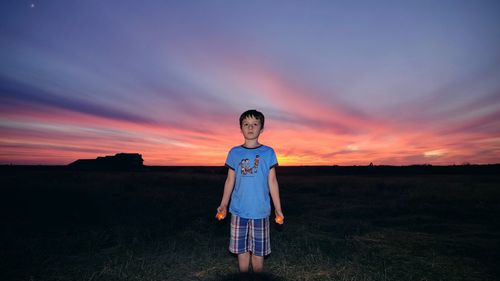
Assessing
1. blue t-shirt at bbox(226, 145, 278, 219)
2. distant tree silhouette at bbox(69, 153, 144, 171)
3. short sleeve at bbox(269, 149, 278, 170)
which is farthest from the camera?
distant tree silhouette at bbox(69, 153, 144, 171)

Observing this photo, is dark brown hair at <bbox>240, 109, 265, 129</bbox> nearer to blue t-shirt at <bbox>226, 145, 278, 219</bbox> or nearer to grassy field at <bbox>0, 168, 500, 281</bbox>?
blue t-shirt at <bbox>226, 145, 278, 219</bbox>

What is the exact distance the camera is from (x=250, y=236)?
10.3ft

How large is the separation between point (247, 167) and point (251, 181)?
171 mm

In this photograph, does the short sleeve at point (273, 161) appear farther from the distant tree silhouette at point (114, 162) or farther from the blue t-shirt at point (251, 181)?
the distant tree silhouette at point (114, 162)

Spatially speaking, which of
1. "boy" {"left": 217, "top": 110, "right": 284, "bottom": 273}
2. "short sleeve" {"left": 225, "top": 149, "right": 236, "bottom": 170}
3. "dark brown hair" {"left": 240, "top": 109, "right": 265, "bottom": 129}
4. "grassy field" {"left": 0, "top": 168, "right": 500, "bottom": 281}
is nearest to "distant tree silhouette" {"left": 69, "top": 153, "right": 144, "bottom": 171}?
"grassy field" {"left": 0, "top": 168, "right": 500, "bottom": 281}

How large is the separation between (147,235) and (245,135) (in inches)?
161

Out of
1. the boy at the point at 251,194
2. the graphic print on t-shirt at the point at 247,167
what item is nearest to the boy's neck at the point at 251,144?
the boy at the point at 251,194

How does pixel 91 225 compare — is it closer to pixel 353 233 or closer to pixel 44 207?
pixel 44 207

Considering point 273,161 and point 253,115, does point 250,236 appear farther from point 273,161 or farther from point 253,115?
point 253,115

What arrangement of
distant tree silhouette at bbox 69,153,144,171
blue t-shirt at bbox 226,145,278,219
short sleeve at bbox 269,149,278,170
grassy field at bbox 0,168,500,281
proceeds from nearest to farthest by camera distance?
blue t-shirt at bbox 226,145,278,219, short sleeve at bbox 269,149,278,170, grassy field at bbox 0,168,500,281, distant tree silhouette at bbox 69,153,144,171

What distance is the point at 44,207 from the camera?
325 inches

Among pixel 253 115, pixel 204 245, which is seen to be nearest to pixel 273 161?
pixel 253 115

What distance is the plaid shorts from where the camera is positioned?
309 centimetres

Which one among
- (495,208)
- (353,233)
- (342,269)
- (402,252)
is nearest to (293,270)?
(342,269)
